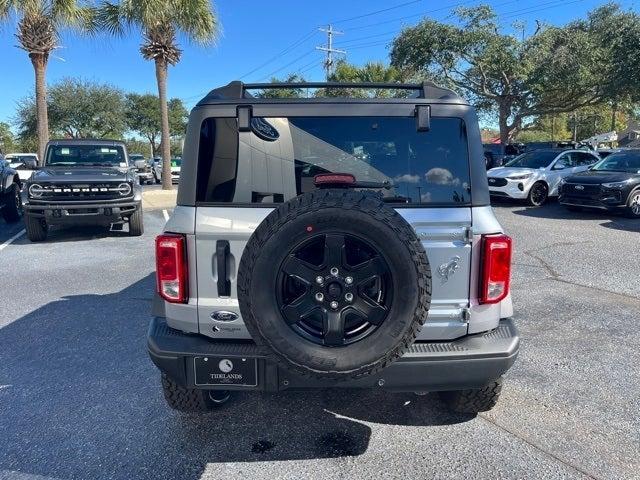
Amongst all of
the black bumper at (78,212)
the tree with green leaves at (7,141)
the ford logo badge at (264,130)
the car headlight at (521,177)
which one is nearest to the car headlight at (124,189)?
the black bumper at (78,212)

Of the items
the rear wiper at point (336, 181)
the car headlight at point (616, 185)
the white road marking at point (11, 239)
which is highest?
the rear wiper at point (336, 181)

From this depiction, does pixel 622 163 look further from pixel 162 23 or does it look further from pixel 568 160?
pixel 162 23

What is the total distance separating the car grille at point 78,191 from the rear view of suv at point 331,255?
6.85m

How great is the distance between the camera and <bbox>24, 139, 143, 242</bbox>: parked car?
870 cm

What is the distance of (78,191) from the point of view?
8.79 metres

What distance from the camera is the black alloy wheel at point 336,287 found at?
229 centimetres

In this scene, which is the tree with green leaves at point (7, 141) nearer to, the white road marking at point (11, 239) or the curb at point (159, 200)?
the curb at point (159, 200)

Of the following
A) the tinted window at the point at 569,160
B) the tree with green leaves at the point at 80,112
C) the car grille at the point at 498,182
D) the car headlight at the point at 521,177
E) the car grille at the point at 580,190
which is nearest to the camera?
the car grille at the point at 580,190

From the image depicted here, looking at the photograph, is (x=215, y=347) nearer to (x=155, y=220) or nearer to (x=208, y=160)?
(x=208, y=160)

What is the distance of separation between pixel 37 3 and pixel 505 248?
16.1 metres

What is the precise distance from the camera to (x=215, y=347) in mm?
2557

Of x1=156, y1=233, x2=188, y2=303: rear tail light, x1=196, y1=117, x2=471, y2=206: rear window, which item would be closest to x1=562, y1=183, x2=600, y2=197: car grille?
x1=196, y1=117, x2=471, y2=206: rear window

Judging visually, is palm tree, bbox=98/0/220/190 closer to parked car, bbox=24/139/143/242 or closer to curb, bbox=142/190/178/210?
curb, bbox=142/190/178/210

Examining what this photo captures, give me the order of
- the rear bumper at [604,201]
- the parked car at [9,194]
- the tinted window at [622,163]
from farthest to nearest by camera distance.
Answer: the tinted window at [622,163] < the rear bumper at [604,201] < the parked car at [9,194]
